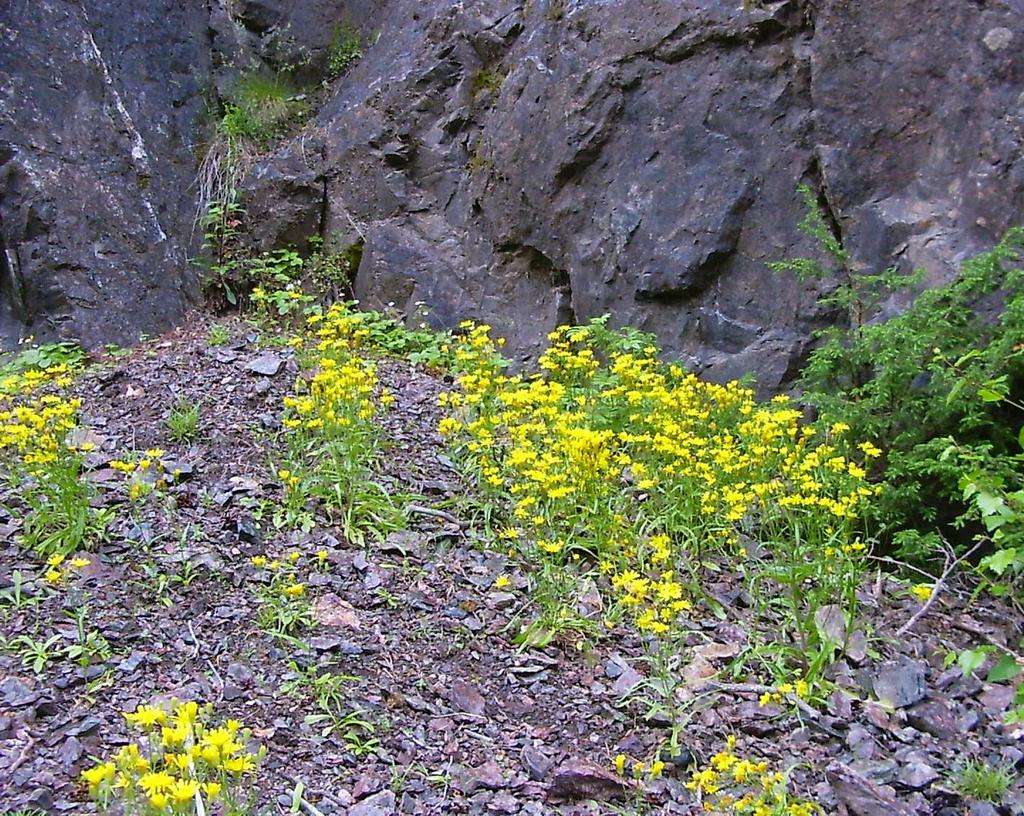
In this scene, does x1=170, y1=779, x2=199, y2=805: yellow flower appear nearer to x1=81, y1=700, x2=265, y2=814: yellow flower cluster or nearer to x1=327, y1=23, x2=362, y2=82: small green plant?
x1=81, y1=700, x2=265, y2=814: yellow flower cluster

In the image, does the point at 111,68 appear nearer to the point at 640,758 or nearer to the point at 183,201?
the point at 183,201

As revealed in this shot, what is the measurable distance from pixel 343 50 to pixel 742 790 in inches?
269

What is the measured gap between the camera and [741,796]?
7.68ft

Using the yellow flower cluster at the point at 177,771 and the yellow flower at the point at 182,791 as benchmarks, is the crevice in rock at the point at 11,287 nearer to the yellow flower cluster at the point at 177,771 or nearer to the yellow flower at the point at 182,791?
the yellow flower cluster at the point at 177,771

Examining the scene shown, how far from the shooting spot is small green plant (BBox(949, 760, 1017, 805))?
238 cm

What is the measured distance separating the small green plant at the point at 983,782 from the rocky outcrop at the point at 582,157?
104 inches

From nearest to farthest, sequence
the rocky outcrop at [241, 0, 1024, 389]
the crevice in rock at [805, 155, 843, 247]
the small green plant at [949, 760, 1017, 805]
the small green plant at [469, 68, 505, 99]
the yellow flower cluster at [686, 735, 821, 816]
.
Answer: the yellow flower cluster at [686, 735, 821, 816]
the small green plant at [949, 760, 1017, 805]
the rocky outcrop at [241, 0, 1024, 389]
the crevice in rock at [805, 155, 843, 247]
the small green plant at [469, 68, 505, 99]

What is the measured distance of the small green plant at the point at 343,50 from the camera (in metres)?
7.45

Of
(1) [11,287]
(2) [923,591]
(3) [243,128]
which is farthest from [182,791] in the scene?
(3) [243,128]

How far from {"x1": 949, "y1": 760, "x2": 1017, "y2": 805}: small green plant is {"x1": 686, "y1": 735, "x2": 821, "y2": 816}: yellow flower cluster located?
0.45 m

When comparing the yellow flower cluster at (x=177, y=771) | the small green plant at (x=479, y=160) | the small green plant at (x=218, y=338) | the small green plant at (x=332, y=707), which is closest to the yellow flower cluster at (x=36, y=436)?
the small green plant at (x=332, y=707)

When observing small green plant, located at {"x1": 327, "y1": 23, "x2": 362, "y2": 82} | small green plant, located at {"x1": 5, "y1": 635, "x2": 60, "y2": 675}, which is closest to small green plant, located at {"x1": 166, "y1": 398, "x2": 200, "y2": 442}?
small green plant, located at {"x1": 5, "y1": 635, "x2": 60, "y2": 675}

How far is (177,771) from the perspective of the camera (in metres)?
2.08

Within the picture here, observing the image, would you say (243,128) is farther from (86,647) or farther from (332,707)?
(332,707)
